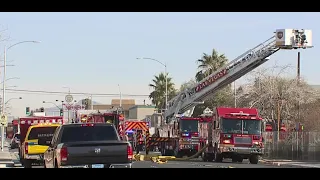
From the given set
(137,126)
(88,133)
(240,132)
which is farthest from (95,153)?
(137,126)

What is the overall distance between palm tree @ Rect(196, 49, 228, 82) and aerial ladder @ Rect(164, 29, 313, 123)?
2626cm

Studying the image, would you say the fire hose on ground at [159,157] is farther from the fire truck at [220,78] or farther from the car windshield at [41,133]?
the car windshield at [41,133]

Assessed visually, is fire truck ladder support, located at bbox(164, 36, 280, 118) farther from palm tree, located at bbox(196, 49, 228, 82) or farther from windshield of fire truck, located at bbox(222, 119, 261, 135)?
palm tree, located at bbox(196, 49, 228, 82)

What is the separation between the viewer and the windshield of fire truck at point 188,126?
148 feet

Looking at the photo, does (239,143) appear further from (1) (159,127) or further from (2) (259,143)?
(1) (159,127)

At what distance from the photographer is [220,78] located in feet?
148

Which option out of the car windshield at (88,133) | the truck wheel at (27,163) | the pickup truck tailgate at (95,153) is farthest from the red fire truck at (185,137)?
the pickup truck tailgate at (95,153)

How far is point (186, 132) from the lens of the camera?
45.0 metres

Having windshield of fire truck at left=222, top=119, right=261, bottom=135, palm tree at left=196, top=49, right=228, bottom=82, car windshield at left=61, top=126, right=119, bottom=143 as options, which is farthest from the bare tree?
car windshield at left=61, top=126, right=119, bottom=143

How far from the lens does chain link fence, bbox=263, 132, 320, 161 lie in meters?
41.3

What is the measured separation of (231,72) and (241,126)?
8252 millimetres

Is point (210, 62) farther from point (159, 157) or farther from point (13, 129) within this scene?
point (159, 157)
